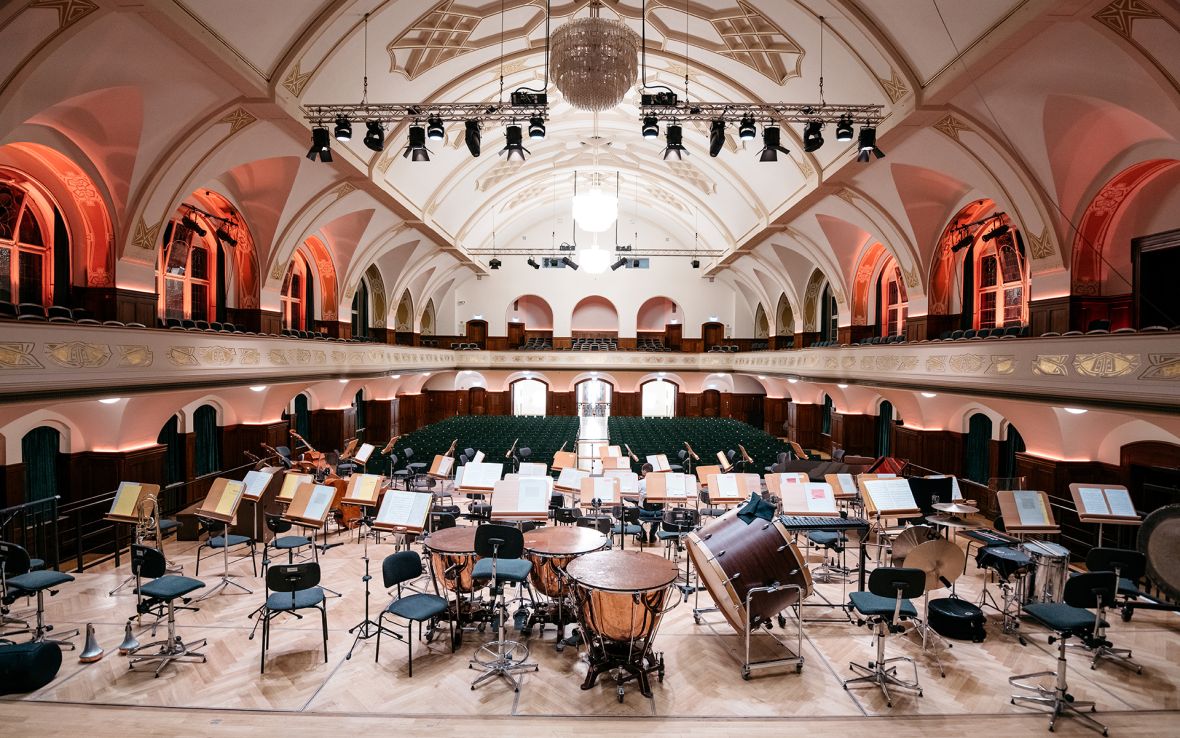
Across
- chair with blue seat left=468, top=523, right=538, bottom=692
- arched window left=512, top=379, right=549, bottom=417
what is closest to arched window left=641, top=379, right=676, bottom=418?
arched window left=512, top=379, right=549, bottom=417

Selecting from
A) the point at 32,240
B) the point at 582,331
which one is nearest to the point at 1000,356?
the point at 32,240

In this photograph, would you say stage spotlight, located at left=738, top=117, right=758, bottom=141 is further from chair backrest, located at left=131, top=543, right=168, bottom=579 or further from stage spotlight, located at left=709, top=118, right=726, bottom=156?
chair backrest, located at left=131, top=543, right=168, bottom=579

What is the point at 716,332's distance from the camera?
28641mm

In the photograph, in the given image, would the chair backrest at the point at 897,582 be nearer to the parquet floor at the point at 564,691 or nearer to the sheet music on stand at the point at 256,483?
the parquet floor at the point at 564,691

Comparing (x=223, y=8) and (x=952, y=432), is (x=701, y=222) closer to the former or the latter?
(x=952, y=432)

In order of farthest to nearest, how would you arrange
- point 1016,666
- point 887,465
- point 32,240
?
point 887,465
point 32,240
point 1016,666

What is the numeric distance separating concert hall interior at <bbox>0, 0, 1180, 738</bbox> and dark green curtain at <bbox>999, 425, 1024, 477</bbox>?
0.06 metres

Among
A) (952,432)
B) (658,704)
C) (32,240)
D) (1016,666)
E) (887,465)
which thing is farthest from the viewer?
(952,432)

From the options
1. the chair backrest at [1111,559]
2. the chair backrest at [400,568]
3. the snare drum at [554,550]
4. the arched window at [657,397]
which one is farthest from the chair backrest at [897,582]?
the arched window at [657,397]

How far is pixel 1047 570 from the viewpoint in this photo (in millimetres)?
6457

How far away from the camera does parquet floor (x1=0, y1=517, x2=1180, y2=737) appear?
4.66 meters

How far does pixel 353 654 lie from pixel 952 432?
12.7m

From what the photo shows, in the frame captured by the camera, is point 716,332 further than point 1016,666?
Yes

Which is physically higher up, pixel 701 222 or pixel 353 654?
pixel 701 222
